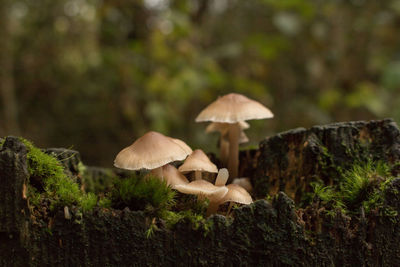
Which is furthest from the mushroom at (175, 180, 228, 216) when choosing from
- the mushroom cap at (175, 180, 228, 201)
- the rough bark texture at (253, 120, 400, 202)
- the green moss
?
the rough bark texture at (253, 120, 400, 202)

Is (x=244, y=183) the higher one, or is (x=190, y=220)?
(x=244, y=183)

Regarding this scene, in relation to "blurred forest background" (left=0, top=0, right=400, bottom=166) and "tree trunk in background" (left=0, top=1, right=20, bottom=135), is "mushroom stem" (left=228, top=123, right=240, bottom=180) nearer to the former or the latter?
"blurred forest background" (left=0, top=0, right=400, bottom=166)

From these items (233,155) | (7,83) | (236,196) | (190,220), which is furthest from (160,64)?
(190,220)

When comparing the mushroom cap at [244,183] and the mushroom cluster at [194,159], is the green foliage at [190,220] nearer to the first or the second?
the mushroom cluster at [194,159]

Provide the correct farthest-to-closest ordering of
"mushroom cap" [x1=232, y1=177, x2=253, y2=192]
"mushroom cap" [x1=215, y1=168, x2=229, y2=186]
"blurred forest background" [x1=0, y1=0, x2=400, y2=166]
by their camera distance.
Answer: "blurred forest background" [x1=0, y1=0, x2=400, y2=166], "mushroom cap" [x1=232, y1=177, x2=253, y2=192], "mushroom cap" [x1=215, y1=168, x2=229, y2=186]

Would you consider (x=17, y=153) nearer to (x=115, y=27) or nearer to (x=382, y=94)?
(x=115, y=27)

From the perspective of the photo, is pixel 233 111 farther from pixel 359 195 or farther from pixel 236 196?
pixel 359 195

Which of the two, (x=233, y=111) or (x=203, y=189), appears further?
(x=233, y=111)
